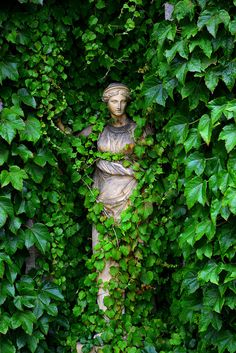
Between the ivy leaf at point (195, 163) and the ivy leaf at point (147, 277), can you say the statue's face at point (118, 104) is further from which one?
the ivy leaf at point (147, 277)

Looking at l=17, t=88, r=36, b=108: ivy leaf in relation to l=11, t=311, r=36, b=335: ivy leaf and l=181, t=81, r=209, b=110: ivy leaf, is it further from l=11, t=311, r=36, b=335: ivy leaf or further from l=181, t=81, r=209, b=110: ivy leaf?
l=11, t=311, r=36, b=335: ivy leaf

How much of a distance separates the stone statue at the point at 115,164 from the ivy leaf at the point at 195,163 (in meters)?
0.60

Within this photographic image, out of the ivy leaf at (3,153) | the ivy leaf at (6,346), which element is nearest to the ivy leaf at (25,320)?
the ivy leaf at (6,346)

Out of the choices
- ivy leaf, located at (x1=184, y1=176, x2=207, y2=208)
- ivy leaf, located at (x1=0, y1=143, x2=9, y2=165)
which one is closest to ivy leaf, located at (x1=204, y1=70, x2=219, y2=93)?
ivy leaf, located at (x1=184, y1=176, x2=207, y2=208)

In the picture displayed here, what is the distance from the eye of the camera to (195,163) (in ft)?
13.6

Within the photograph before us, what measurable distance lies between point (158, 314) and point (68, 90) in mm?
1507

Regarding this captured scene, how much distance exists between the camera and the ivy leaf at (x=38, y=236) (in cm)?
446

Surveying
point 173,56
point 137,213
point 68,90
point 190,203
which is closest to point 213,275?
point 190,203

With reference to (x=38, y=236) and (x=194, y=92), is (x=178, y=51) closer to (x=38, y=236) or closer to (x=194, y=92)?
(x=194, y=92)

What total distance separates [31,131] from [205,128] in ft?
3.31

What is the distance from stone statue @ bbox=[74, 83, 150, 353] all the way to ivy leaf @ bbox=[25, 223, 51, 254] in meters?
0.44

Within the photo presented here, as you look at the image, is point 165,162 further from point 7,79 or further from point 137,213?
A: point 7,79

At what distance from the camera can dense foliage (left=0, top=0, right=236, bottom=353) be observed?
13.4ft

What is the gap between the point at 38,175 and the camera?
4.53 m
